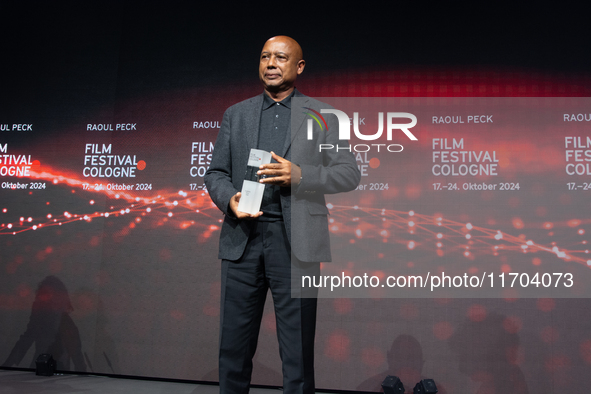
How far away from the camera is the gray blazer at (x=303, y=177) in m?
1.38

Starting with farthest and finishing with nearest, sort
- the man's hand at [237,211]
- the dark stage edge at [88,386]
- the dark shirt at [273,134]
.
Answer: the dark stage edge at [88,386] < the dark shirt at [273,134] < the man's hand at [237,211]

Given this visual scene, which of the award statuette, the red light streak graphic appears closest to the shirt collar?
the award statuette

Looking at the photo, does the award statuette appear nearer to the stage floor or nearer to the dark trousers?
the dark trousers

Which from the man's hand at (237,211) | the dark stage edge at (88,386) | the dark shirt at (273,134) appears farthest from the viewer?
the dark stage edge at (88,386)

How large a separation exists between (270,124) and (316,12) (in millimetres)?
2064

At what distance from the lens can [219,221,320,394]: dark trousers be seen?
4.44 feet

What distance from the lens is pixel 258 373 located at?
3039 millimetres

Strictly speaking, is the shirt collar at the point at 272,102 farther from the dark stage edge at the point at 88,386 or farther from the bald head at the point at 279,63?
the dark stage edge at the point at 88,386

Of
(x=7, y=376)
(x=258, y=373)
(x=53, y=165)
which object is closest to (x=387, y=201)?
(x=258, y=373)

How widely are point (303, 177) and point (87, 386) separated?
8.09 feet

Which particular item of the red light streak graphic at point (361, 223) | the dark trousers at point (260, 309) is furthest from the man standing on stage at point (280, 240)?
the red light streak graphic at point (361, 223)

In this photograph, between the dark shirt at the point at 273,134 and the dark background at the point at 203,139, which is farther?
the dark background at the point at 203,139

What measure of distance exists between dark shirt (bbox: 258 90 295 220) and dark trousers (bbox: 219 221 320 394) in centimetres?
5

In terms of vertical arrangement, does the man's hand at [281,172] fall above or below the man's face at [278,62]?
below
